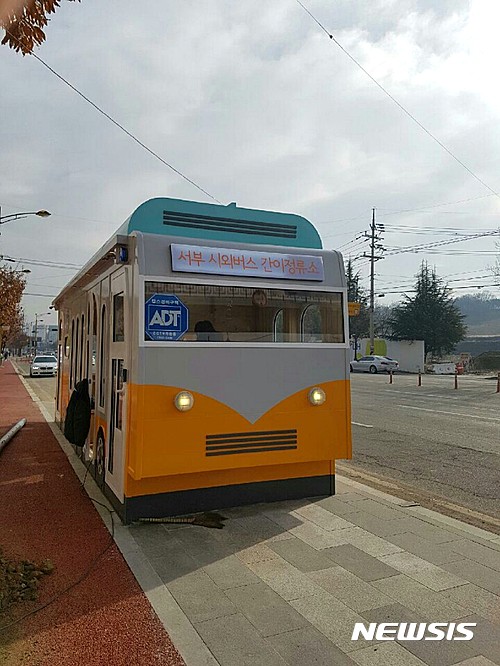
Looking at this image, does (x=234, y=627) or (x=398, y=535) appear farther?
(x=398, y=535)

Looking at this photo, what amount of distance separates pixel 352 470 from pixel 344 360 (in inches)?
113

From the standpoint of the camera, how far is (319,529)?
5.47m

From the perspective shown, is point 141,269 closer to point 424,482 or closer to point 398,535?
point 398,535

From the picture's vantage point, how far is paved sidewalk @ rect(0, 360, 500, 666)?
3.38m

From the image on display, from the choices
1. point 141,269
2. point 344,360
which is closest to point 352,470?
point 344,360

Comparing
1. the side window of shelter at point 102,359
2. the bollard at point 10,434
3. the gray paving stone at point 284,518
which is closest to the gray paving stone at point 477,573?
the gray paving stone at point 284,518

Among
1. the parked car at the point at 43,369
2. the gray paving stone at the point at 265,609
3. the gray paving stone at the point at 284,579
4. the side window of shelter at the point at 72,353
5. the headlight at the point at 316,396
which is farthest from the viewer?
the parked car at the point at 43,369

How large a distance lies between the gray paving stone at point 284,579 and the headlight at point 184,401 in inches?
60.8

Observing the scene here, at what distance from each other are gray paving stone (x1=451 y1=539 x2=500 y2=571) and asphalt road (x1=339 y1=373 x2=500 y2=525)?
3.19 ft

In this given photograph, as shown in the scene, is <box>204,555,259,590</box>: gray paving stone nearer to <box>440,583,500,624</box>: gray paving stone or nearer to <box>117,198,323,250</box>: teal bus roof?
<box>440,583,500,624</box>: gray paving stone

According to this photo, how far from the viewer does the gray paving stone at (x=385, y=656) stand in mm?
3245

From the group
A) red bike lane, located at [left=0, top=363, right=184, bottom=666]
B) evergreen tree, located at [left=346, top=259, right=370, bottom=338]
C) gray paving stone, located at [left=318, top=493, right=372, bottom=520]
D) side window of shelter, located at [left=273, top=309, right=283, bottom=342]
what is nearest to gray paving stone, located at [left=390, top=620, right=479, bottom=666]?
red bike lane, located at [left=0, top=363, right=184, bottom=666]

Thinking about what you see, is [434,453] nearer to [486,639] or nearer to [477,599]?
[477,599]

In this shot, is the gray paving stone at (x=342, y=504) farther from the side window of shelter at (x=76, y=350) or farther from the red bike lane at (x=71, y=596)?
the side window of shelter at (x=76, y=350)
